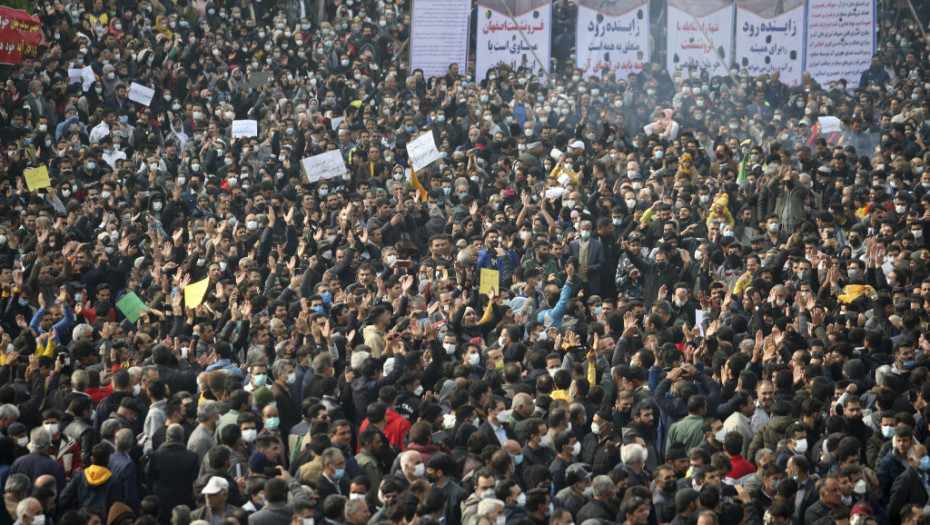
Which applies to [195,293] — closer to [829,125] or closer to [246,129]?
[246,129]

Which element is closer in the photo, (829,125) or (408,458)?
(408,458)

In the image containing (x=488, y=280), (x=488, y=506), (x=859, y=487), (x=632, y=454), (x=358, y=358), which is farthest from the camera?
(x=488, y=280)

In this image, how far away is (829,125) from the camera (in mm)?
18969

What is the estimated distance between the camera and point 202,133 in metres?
19.1

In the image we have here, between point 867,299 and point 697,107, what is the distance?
911 cm

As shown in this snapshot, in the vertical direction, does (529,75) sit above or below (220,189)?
above

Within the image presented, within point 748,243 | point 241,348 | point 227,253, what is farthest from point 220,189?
point 748,243

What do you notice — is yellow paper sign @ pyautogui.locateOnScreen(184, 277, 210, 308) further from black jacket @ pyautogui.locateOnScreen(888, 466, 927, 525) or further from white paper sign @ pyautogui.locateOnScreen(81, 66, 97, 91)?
white paper sign @ pyautogui.locateOnScreen(81, 66, 97, 91)

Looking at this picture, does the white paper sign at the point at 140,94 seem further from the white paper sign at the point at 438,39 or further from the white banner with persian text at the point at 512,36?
the white banner with persian text at the point at 512,36

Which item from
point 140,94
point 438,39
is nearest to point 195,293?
point 140,94

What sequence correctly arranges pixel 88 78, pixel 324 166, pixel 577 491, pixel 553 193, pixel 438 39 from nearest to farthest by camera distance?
pixel 577 491, pixel 553 193, pixel 324 166, pixel 88 78, pixel 438 39

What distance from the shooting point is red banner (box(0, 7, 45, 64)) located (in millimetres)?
17828

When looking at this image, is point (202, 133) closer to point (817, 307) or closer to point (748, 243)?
point (748, 243)

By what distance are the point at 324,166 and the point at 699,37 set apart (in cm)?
978
